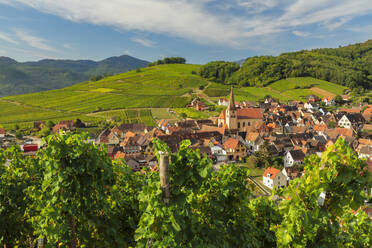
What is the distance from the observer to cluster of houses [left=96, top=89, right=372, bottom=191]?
51469 mm

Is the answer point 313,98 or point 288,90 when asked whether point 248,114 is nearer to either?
point 313,98

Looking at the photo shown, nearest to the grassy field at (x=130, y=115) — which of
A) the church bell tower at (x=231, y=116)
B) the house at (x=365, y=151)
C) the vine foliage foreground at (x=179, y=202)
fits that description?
the church bell tower at (x=231, y=116)

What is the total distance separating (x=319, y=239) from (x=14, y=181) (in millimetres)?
11550

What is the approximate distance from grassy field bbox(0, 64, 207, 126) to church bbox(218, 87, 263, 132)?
3224 centimetres

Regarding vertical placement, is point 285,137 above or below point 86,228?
below

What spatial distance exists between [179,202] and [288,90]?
176 m

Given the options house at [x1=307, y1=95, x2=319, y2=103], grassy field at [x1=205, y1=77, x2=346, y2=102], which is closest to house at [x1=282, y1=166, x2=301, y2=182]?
grassy field at [x1=205, y1=77, x2=346, y2=102]

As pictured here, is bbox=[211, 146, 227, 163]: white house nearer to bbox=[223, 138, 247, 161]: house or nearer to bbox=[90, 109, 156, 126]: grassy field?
bbox=[223, 138, 247, 161]: house

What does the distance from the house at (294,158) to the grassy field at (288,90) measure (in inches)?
3565

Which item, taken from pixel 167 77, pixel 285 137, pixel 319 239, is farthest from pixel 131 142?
pixel 167 77

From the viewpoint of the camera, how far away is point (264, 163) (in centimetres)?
5403

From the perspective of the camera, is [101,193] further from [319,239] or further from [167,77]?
[167,77]

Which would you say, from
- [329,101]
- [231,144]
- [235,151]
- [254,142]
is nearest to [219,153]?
[231,144]

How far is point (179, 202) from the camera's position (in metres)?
5.95
